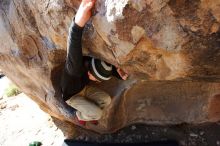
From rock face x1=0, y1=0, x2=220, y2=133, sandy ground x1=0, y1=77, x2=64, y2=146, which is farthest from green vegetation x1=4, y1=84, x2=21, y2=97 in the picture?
rock face x1=0, y1=0, x2=220, y2=133

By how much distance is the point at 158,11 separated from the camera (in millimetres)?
3076

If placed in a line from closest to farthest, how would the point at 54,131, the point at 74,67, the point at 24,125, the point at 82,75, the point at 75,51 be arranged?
the point at 75,51 → the point at 74,67 → the point at 82,75 → the point at 54,131 → the point at 24,125

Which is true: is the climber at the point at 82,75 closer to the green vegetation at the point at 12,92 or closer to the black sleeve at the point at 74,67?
the black sleeve at the point at 74,67

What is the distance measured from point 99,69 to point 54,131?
248 centimetres

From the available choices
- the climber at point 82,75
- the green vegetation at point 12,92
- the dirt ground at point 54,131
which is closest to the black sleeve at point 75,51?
the climber at point 82,75

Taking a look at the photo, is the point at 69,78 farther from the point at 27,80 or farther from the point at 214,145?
the point at 214,145

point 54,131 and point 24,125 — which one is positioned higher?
point 54,131

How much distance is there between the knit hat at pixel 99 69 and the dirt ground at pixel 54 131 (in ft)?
4.84

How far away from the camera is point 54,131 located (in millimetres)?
6348

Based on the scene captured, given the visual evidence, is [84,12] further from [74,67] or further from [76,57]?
[74,67]

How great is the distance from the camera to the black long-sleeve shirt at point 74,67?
3623 millimetres

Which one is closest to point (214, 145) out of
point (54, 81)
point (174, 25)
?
point (54, 81)

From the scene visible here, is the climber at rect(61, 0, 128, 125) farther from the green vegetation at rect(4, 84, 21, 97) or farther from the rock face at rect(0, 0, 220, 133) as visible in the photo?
the green vegetation at rect(4, 84, 21, 97)

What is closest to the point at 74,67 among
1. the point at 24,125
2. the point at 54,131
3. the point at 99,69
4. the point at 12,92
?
the point at 99,69
